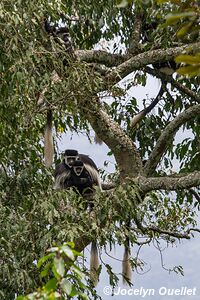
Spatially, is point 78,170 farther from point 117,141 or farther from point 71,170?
point 117,141

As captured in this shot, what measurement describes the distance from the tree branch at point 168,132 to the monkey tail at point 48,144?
65cm

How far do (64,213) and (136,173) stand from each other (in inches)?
38.1

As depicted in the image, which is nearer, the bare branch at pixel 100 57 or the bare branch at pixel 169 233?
the bare branch at pixel 100 57

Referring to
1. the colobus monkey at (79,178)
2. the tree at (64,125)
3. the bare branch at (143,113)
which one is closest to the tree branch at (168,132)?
the tree at (64,125)

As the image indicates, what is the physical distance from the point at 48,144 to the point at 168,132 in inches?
30.6

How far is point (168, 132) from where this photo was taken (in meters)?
5.41

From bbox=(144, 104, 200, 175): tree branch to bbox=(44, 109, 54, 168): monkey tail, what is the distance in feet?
2.12

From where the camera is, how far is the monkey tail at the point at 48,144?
5.32 m

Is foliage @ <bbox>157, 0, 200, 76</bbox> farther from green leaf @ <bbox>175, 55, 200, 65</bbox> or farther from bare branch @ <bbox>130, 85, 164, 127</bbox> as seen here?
bare branch @ <bbox>130, 85, 164, 127</bbox>

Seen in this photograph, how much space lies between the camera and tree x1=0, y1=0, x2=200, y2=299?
14.7 feet

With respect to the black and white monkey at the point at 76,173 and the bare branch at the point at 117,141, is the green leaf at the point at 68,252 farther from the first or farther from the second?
the black and white monkey at the point at 76,173

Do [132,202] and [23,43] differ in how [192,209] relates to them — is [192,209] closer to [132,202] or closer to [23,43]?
[132,202]

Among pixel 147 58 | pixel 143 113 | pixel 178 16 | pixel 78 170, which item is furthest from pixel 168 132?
pixel 178 16

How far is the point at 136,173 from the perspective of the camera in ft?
18.0
